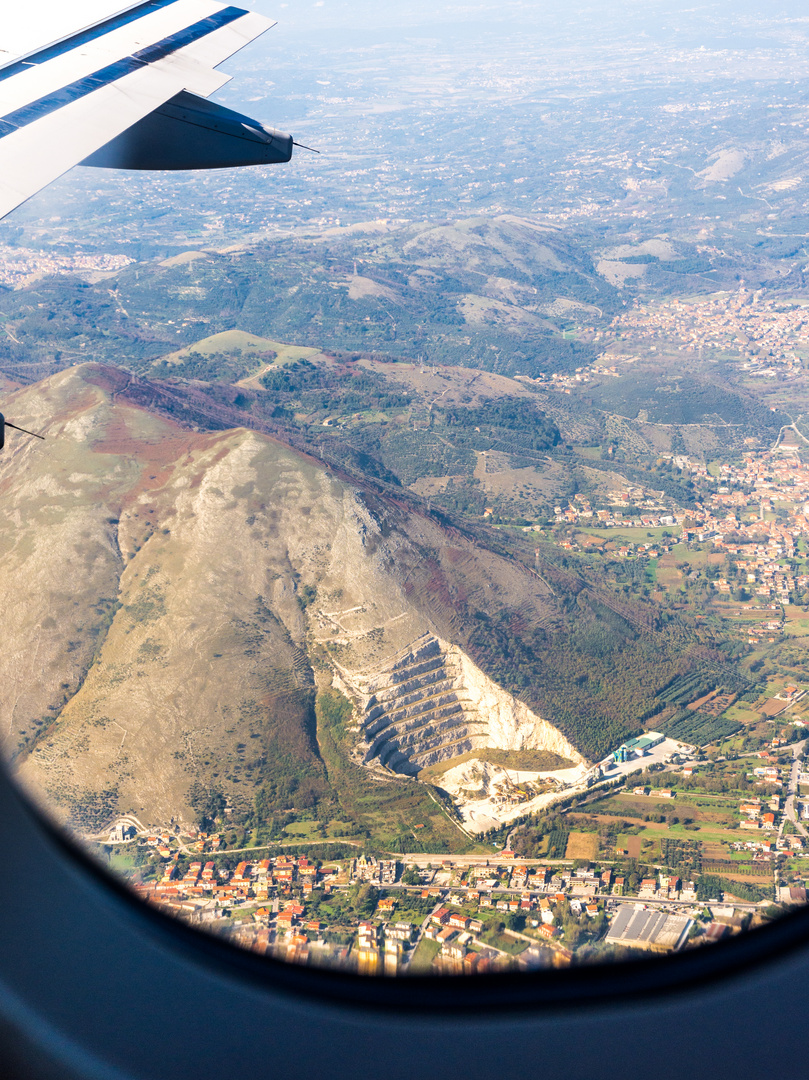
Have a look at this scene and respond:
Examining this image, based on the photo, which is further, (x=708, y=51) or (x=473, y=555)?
(x=708, y=51)

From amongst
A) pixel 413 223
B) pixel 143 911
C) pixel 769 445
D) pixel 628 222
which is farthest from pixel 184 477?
pixel 628 222

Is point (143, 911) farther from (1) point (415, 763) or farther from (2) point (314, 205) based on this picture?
(2) point (314, 205)

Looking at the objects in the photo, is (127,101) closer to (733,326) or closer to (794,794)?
(794,794)

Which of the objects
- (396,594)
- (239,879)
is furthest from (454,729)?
(239,879)

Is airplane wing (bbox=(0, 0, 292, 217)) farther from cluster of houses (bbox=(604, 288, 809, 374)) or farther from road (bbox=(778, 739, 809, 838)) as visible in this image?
cluster of houses (bbox=(604, 288, 809, 374))

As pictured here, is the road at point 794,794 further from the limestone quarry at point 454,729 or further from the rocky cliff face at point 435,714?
the rocky cliff face at point 435,714

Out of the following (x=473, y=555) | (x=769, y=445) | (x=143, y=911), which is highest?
(x=143, y=911)

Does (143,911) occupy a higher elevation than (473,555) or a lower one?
higher

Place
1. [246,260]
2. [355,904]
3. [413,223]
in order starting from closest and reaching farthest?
1. [355,904]
2. [246,260]
3. [413,223]
